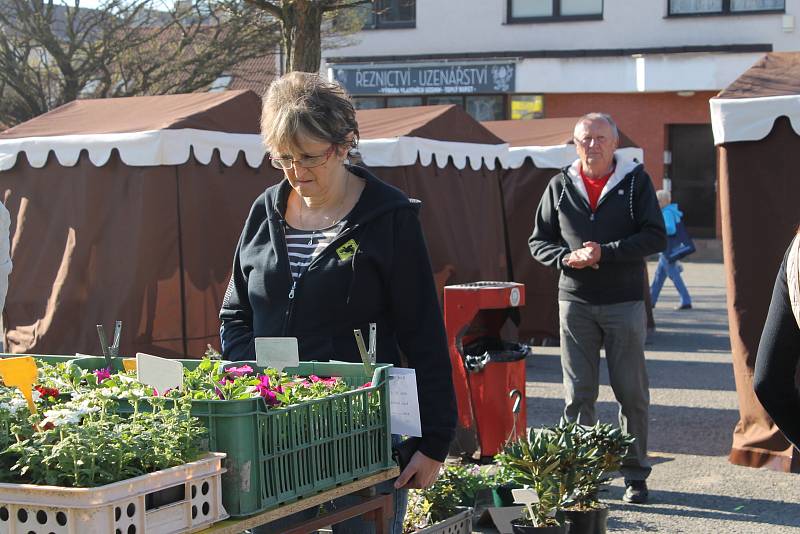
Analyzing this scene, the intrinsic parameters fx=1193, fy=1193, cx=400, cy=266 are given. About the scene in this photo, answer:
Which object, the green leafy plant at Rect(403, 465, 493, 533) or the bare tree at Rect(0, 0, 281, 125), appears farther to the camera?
the bare tree at Rect(0, 0, 281, 125)

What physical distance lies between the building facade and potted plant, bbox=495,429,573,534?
20340 millimetres

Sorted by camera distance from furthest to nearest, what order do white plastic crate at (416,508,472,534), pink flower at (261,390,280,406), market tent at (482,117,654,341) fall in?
market tent at (482,117,654,341)
white plastic crate at (416,508,472,534)
pink flower at (261,390,280,406)

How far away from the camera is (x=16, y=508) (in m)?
2.24

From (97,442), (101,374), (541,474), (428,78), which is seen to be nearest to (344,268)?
(101,374)

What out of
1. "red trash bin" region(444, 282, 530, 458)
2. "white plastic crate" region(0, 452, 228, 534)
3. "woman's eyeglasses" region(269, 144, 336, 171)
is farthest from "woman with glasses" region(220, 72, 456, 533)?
"red trash bin" region(444, 282, 530, 458)

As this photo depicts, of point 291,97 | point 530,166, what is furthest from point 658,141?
point 291,97

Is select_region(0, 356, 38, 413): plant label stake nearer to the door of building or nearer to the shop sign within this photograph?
the shop sign

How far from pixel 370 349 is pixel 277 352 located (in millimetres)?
268

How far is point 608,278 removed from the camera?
6.14 meters

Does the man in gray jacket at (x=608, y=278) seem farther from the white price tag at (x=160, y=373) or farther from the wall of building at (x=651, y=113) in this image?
the wall of building at (x=651, y=113)

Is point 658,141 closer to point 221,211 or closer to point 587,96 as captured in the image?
point 587,96

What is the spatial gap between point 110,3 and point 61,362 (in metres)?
13.5

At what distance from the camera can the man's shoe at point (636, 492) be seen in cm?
615

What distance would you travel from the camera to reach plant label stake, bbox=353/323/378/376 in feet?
9.50
